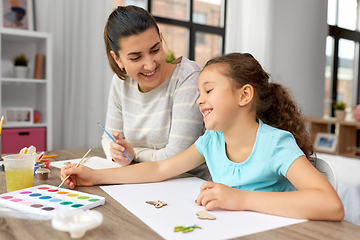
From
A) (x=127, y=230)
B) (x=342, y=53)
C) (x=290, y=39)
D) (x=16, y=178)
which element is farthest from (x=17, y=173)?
(x=342, y=53)

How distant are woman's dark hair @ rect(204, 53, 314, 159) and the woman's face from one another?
0.27 meters

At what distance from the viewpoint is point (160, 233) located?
0.60 metres

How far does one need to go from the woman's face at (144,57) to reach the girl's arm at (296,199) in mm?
596

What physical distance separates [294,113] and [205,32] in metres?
2.93

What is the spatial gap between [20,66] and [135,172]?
1783 millimetres

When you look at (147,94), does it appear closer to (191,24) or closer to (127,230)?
(127,230)

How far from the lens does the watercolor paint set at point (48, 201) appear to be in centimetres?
69

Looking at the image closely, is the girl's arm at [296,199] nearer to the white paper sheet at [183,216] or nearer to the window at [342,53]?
the white paper sheet at [183,216]

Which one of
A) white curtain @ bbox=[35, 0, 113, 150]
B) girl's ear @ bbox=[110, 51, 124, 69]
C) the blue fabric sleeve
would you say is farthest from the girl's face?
white curtain @ bbox=[35, 0, 113, 150]

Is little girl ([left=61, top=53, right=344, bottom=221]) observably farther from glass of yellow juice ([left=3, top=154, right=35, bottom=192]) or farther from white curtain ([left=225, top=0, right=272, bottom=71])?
white curtain ([left=225, top=0, right=272, bottom=71])

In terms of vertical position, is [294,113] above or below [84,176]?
above

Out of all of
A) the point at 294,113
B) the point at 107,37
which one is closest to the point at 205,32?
the point at 107,37

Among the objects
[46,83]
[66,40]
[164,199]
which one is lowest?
[164,199]

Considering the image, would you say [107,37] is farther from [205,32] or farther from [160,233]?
[205,32]
